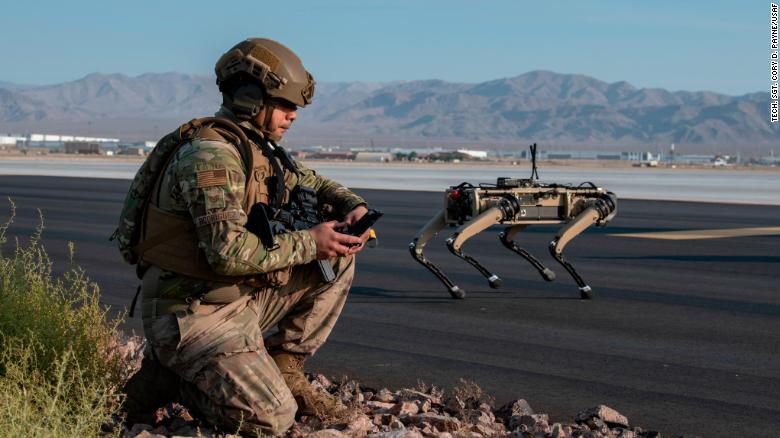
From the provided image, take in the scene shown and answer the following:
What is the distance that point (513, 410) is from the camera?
7.09 meters

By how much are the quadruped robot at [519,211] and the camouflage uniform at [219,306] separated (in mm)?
6375

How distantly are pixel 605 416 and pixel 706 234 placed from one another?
15.7m

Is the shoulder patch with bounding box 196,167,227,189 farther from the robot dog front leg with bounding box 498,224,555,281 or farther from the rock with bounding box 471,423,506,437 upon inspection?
the robot dog front leg with bounding box 498,224,555,281

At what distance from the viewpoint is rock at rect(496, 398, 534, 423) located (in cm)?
705

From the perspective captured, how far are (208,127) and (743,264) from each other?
12.2m

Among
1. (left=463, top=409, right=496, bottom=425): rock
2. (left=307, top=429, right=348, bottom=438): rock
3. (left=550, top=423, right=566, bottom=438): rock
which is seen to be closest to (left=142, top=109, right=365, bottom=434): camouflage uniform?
(left=307, top=429, right=348, bottom=438): rock

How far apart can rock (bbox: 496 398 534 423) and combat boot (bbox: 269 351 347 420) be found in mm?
1094

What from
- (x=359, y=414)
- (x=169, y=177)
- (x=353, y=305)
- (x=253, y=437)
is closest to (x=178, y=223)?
(x=169, y=177)

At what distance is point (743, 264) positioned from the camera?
16.4 meters

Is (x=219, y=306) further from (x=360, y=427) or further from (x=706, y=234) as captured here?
(x=706, y=234)

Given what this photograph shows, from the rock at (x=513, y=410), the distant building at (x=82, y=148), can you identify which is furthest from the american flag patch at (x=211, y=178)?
the distant building at (x=82, y=148)

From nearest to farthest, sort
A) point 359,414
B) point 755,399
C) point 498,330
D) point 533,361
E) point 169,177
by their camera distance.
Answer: point 169,177 → point 359,414 → point 755,399 → point 533,361 → point 498,330

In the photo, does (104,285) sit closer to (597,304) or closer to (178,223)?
(597,304)

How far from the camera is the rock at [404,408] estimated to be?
6.88m
